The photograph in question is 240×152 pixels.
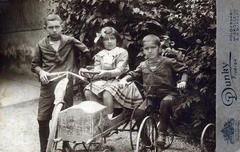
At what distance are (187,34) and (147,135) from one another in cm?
88

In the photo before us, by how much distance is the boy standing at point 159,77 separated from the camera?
499cm

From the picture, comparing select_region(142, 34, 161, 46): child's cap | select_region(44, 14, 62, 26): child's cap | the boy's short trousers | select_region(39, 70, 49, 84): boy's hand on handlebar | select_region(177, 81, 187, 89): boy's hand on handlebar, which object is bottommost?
the boy's short trousers

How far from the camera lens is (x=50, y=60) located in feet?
17.0

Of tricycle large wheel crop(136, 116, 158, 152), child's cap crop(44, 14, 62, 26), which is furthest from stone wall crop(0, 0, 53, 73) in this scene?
tricycle large wheel crop(136, 116, 158, 152)

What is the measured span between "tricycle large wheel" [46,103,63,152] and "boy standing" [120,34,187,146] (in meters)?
0.56

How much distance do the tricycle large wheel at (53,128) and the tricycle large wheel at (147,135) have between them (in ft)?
2.18

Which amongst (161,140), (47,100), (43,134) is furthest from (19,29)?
(161,140)

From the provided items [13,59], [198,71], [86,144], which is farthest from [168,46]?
[13,59]

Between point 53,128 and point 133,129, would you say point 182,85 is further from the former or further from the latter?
point 53,128

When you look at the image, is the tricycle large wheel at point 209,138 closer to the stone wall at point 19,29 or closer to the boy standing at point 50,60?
the boy standing at point 50,60

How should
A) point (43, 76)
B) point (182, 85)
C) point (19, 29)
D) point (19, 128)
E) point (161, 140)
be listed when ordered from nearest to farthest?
point (182, 85), point (161, 140), point (43, 76), point (19, 128), point (19, 29)

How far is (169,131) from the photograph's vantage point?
5035mm

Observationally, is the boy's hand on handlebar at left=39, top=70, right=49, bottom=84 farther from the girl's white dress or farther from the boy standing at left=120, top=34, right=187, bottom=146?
the boy standing at left=120, top=34, right=187, bottom=146

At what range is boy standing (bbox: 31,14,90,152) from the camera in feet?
17.0
